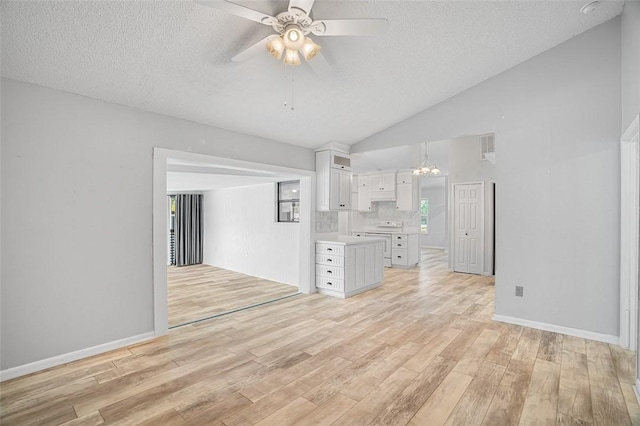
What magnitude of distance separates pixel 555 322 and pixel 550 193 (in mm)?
1446

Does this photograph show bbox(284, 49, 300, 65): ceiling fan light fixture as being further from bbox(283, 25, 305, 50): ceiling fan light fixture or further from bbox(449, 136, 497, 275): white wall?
bbox(449, 136, 497, 275): white wall

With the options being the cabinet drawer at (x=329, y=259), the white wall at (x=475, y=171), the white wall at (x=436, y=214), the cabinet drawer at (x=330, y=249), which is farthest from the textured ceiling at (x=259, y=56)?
the white wall at (x=436, y=214)

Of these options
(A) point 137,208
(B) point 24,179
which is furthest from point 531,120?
(B) point 24,179

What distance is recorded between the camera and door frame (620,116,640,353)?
116 inches

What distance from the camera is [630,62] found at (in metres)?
2.72

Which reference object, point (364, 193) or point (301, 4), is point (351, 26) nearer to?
point (301, 4)

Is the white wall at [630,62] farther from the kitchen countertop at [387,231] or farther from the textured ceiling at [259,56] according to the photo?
the kitchen countertop at [387,231]

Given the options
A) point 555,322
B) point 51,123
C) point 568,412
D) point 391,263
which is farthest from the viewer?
point 391,263

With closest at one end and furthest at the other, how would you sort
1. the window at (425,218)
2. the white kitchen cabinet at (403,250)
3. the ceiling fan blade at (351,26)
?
the ceiling fan blade at (351,26) → the white kitchen cabinet at (403,250) → the window at (425,218)

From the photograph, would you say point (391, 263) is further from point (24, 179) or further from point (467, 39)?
point (24, 179)

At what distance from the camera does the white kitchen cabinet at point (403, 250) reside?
7.38 m

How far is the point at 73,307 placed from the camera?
8.90 feet

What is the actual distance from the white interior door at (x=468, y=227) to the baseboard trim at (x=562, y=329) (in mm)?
3071

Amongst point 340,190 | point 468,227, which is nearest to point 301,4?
point 340,190
